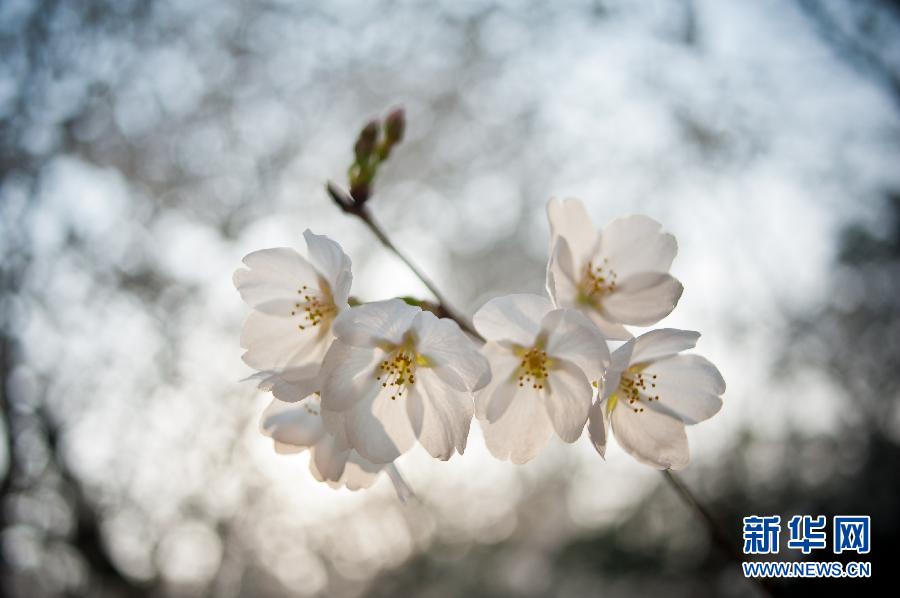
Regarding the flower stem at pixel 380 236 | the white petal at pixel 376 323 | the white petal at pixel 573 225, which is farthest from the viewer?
the white petal at pixel 573 225

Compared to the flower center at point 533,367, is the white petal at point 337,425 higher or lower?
lower

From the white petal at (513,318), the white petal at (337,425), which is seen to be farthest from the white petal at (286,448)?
the white petal at (513,318)

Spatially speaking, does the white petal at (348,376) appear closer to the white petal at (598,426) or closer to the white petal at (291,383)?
the white petal at (291,383)

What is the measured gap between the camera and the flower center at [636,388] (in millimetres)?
1032

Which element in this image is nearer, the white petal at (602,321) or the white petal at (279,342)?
the white petal at (279,342)

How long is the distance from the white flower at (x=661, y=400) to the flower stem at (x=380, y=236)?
0.89 feet

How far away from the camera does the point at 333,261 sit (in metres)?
0.98

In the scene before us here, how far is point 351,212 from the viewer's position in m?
0.99

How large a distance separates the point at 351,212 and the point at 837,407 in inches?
319

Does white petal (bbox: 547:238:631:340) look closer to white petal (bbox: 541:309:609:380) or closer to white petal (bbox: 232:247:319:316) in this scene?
white petal (bbox: 541:309:609:380)

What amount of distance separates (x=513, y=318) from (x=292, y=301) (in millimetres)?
407

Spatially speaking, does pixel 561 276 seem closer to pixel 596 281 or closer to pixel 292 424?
pixel 596 281

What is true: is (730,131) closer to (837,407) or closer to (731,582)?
(837,407)

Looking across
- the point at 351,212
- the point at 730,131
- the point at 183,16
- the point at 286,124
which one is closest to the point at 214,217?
the point at 286,124
